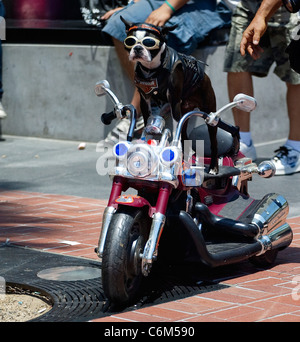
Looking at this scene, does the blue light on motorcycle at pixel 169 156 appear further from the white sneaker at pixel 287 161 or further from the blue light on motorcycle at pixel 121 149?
the white sneaker at pixel 287 161

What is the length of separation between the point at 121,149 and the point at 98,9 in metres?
5.24

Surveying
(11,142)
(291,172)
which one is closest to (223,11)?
(291,172)

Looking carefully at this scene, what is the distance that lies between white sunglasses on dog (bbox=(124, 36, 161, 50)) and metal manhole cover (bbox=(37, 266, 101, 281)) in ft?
4.20

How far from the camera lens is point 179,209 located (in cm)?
436

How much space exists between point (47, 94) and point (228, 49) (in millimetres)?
2590

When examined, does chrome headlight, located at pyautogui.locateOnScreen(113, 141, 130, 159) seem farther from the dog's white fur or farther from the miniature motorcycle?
the dog's white fur

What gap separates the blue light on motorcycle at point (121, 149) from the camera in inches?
164

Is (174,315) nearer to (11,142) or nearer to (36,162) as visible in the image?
(36,162)

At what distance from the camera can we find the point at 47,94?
31.3ft

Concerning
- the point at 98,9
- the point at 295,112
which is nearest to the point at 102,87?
the point at 295,112

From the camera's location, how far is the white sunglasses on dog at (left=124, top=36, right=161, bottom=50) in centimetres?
450

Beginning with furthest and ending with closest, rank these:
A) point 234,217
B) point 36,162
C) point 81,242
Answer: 1. point 36,162
2. point 81,242
3. point 234,217


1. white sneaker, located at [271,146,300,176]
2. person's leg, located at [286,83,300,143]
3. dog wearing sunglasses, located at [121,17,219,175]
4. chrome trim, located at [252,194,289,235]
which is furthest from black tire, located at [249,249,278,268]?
person's leg, located at [286,83,300,143]

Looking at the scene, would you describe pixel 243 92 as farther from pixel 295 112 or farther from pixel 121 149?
pixel 121 149
